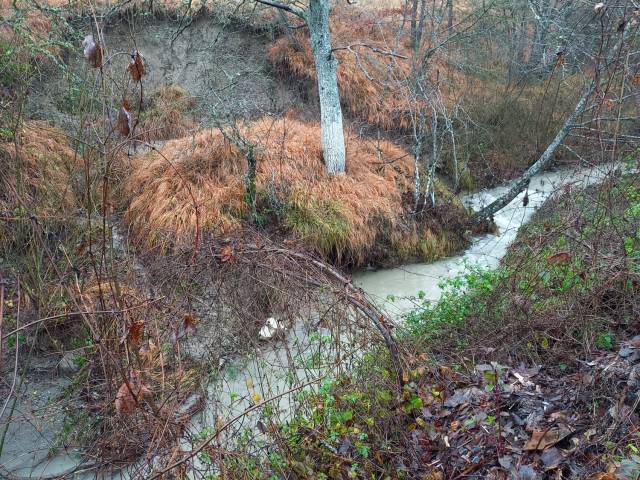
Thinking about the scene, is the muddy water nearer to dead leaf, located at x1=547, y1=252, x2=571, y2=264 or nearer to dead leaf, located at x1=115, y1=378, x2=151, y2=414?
dead leaf, located at x1=547, y1=252, x2=571, y2=264

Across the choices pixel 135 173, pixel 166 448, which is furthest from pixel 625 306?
pixel 135 173

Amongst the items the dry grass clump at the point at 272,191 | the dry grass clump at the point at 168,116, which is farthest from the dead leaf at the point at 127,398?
the dry grass clump at the point at 168,116

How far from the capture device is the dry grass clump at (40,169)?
4922 millimetres

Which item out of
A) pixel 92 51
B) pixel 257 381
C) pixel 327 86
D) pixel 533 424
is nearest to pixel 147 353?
pixel 257 381

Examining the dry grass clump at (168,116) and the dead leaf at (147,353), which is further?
the dry grass clump at (168,116)

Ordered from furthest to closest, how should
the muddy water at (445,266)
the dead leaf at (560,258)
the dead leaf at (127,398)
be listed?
the muddy water at (445,266), the dead leaf at (560,258), the dead leaf at (127,398)

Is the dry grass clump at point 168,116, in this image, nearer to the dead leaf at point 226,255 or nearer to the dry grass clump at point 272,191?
the dry grass clump at point 272,191

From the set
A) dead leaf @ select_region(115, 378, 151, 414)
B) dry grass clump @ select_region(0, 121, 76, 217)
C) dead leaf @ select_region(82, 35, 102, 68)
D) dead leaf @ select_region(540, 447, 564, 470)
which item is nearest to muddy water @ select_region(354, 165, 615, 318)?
dead leaf @ select_region(540, 447, 564, 470)

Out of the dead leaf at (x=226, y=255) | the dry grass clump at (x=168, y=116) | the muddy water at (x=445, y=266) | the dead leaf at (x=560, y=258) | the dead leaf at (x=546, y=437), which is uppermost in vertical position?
the dry grass clump at (x=168, y=116)

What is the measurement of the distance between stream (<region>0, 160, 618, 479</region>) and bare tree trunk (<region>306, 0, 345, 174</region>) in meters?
1.84

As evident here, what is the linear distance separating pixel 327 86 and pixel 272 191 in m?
1.67

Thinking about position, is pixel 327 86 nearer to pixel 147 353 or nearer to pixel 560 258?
pixel 560 258

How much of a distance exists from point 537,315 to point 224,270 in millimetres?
2385

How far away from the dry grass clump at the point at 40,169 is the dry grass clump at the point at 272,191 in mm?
1104
